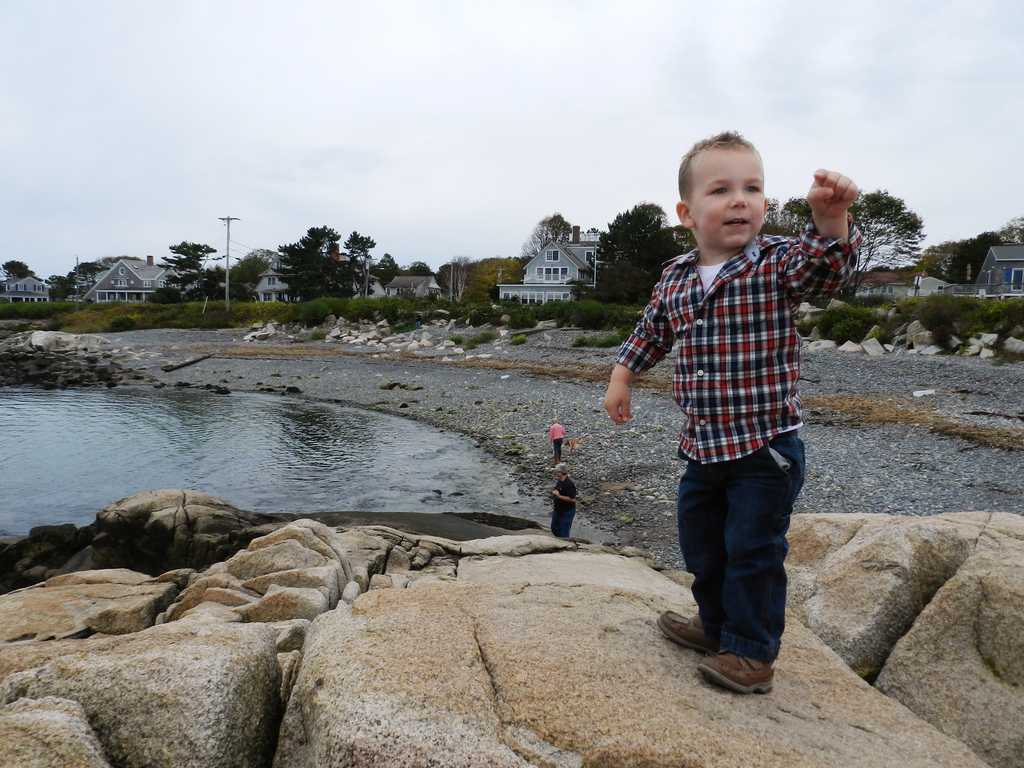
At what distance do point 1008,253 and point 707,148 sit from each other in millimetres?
67420

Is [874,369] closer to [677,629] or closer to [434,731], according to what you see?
[677,629]

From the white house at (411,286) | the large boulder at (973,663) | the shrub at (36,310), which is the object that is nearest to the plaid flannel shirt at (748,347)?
the large boulder at (973,663)

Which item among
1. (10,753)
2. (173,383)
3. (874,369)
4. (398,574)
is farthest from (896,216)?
(10,753)

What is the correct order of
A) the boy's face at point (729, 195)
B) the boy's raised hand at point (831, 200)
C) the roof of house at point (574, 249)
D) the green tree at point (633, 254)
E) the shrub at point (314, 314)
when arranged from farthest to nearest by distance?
the roof of house at point (574, 249), the shrub at point (314, 314), the green tree at point (633, 254), the boy's face at point (729, 195), the boy's raised hand at point (831, 200)

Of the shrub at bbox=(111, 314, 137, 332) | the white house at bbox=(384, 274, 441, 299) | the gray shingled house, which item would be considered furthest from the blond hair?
the white house at bbox=(384, 274, 441, 299)

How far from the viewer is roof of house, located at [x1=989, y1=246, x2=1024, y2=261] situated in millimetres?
55300

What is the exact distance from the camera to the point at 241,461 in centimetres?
1642

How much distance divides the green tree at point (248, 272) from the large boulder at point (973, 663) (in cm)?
8731

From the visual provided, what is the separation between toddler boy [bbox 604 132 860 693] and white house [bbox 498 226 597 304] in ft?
205

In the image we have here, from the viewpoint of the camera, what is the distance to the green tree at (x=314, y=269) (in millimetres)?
75375

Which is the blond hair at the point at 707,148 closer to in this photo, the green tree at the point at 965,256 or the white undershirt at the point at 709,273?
the white undershirt at the point at 709,273

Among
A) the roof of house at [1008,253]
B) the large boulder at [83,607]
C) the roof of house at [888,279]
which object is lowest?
the large boulder at [83,607]

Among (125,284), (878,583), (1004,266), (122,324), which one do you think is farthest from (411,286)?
(878,583)

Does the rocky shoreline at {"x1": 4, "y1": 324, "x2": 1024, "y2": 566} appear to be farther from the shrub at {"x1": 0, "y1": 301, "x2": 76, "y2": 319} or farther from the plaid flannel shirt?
the shrub at {"x1": 0, "y1": 301, "x2": 76, "y2": 319}
